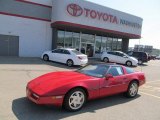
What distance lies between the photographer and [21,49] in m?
20.6

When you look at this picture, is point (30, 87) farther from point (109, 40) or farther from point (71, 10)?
point (109, 40)

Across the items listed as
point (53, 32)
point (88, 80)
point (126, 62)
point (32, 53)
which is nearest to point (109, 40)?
point (126, 62)

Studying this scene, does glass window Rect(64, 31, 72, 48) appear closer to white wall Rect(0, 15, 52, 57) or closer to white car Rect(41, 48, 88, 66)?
white wall Rect(0, 15, 52, 57)

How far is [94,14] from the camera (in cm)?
2309

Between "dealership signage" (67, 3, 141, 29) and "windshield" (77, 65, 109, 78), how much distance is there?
14730 mm

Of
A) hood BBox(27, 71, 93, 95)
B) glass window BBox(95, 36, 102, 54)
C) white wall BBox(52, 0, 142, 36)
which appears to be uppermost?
white wall BBox(52, 0, 142, 36)

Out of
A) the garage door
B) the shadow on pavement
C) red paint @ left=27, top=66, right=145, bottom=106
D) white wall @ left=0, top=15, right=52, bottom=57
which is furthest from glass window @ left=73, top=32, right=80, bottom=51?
the shadow on pavement

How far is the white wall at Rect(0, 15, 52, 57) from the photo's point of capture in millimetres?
19564

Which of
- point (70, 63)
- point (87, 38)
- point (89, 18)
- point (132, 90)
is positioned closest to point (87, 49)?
point (87, 38)

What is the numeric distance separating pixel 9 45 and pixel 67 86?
16.3 meters

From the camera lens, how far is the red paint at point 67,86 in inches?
199

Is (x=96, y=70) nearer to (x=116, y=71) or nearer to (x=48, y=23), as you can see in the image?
(x=116, y=71)

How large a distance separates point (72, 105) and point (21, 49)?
53.6 feet

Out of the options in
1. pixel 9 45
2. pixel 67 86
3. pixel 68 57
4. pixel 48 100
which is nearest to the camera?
pixel 48 100
